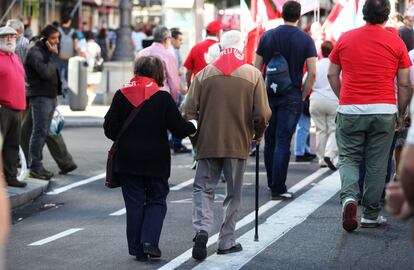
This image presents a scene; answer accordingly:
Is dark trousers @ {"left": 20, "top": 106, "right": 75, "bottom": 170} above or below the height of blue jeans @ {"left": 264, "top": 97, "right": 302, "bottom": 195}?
below

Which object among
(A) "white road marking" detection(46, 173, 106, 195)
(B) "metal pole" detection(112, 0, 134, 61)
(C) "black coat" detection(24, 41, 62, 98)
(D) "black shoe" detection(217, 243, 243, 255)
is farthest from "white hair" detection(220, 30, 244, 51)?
(B) "metal pole" detection(112, 0, 134, 61)

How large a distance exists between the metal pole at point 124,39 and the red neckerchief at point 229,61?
21519mm

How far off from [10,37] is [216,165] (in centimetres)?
439

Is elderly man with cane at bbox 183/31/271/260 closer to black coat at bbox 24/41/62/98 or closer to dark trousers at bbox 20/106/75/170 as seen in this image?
black coat at bbox 24/41/62/98

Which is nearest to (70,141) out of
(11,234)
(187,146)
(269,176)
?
(187,146)

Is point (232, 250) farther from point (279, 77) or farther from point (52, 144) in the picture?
point (52, 144)

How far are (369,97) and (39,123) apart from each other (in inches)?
211

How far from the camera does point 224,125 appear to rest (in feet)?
28.0

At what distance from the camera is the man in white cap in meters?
12.2

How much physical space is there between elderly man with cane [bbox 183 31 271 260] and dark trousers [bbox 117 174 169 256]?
0.28 metres

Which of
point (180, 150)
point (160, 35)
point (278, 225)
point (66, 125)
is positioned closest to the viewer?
point (278, 225)

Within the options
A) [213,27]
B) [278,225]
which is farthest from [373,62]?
[213,27]

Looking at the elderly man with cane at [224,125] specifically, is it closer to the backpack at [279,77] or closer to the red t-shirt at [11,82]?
the backpack at [279,77]

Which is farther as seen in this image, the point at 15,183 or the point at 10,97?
the point at 15,183
